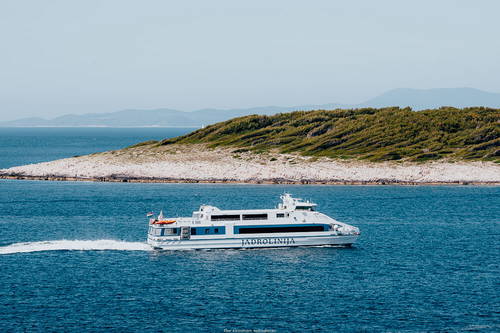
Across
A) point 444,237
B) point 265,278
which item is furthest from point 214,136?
point 265,278

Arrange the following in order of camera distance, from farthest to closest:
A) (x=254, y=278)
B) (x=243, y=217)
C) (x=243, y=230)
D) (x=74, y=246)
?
(x=74, y=246), (x=243, y=217), (x=243, y=230), (x=254, y=278)

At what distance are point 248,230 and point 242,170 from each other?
248ft

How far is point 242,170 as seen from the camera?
150 metres

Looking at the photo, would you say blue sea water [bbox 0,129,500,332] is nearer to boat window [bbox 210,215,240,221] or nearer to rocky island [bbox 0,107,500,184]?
boat window [bbox 210,215,240,221]

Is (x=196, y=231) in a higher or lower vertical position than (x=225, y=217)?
lower

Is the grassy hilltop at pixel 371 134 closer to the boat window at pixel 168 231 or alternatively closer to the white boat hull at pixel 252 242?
the white boat hull at pixel 252 242

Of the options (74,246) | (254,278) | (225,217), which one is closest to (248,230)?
(225,217)

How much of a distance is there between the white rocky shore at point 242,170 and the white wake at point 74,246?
6792 cm

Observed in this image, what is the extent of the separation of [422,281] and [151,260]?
25.2m

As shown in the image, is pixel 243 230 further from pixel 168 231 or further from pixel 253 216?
pixel 168 231

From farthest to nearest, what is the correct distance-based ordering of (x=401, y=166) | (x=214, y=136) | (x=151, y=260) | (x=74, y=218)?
(x=214, y=136)
(x=401, y=166)
(x=74, y=218)
(x=151, y=260)

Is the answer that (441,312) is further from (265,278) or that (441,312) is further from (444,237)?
(444,237)

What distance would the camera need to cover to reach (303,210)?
7569 cm

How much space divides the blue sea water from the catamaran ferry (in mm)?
1130
